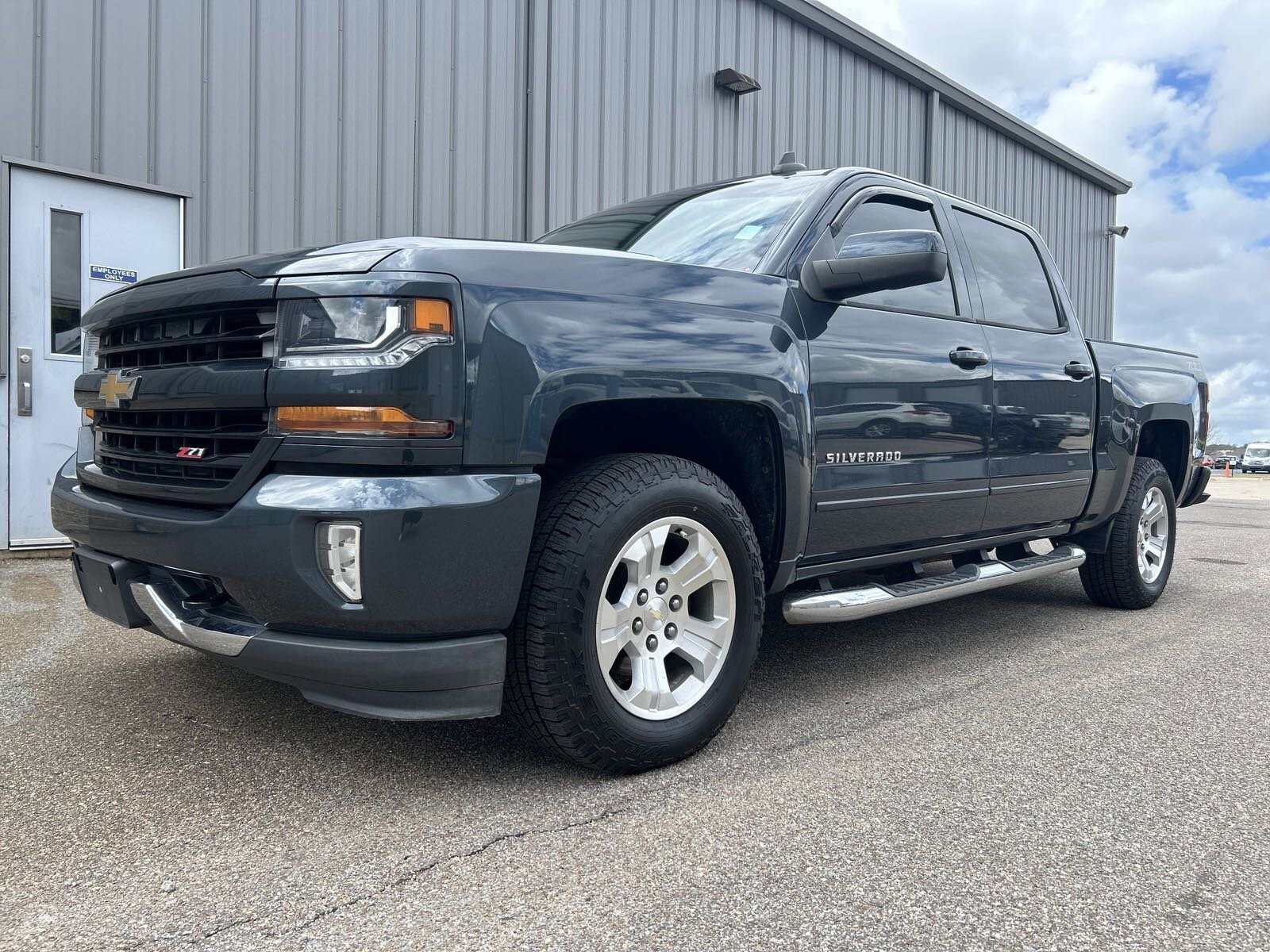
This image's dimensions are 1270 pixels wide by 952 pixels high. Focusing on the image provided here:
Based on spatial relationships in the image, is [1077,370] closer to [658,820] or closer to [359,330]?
[658,820]

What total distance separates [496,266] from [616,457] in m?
0.59

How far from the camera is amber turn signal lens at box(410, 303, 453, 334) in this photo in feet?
6.88

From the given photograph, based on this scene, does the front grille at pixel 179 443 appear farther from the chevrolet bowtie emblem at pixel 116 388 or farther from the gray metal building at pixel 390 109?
the gray metal building at pixel 390 109

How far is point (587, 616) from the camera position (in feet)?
7.46

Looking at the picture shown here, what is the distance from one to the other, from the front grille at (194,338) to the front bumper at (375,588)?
35 cm

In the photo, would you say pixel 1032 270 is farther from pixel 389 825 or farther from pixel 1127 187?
pixel 1127 187

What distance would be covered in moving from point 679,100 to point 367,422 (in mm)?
8826

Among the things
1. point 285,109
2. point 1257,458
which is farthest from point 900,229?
point 1257,458

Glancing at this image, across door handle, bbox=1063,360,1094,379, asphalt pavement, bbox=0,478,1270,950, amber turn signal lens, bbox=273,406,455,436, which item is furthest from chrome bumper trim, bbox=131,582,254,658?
door handle, bbox=1063,360,1094,379

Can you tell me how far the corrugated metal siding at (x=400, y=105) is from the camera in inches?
245

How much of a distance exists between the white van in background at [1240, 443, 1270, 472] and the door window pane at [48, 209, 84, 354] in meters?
46.2

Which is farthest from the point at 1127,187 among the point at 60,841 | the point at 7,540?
the point at 60,841

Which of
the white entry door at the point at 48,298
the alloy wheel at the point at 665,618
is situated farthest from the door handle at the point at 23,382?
the alloy wheel at the point at 665,618

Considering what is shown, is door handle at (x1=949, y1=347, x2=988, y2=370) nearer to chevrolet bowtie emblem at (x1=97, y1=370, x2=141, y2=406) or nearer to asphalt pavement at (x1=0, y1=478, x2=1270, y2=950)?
asphalt pavement at (x1=0, y1=478, x2=1270, y2=950)
